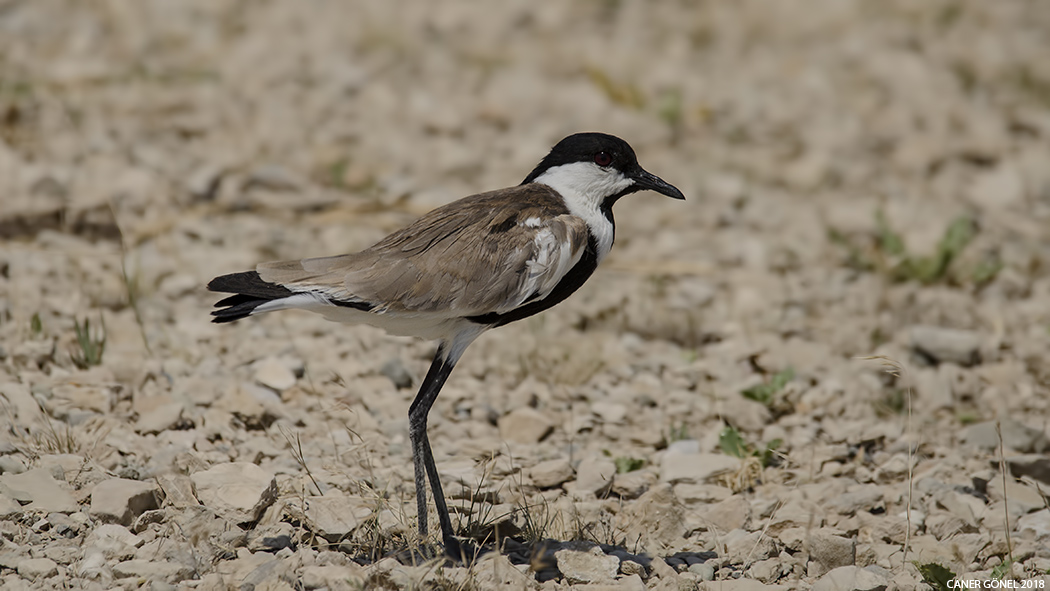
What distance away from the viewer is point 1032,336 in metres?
7.03

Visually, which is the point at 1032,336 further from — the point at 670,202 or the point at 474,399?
the point at 474,399

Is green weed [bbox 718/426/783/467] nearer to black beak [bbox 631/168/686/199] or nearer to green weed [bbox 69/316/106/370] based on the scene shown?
black beak [bbox 631/168/686/199]

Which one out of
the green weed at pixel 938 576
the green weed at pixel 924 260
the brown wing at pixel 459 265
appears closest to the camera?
the green weed at pixel 938 576

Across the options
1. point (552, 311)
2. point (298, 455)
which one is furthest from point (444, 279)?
point (552, 311)

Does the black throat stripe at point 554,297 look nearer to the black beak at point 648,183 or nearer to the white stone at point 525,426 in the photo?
the black beak at point 648,183

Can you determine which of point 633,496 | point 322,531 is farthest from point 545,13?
point 322,531

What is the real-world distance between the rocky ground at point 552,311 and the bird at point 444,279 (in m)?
0.61

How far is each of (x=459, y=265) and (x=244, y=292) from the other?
85 cm

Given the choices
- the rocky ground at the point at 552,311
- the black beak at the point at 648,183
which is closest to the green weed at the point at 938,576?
the rocky ground at the point at 552,311

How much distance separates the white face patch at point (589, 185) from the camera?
4891 mm

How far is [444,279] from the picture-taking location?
4.39m

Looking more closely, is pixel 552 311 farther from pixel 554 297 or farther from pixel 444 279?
pixel 444 279

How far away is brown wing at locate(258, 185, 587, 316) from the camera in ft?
14.2

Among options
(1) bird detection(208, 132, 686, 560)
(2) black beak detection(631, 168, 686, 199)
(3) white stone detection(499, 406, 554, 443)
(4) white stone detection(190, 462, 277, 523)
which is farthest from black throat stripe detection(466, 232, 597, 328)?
(3) white stone detection(499, 406, 554, 443)
